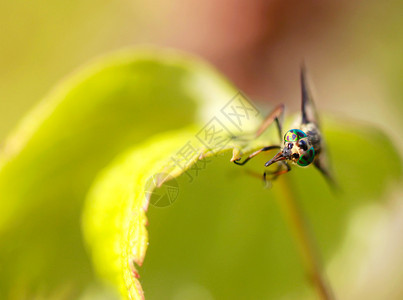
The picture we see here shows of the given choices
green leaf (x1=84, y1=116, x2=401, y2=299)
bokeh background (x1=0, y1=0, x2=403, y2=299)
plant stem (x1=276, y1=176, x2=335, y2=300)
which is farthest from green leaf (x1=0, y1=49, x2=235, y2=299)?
bokeh background (x1=0, y1=0, x2=403, y2=299)

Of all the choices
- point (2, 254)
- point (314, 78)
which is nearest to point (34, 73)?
point (314, 78)

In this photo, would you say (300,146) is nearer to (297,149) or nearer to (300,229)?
(297,149)

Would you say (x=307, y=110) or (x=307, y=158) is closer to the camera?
(x=307, y=158)

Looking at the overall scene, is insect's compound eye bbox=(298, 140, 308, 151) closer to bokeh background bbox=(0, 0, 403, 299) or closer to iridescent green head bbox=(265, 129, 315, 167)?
iridescent green head bbox=(265, 129, 315, 167)

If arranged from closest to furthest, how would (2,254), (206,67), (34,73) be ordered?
(2,254), (206,67), (34,73)

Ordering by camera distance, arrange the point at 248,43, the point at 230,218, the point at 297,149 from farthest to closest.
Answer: the point at 248,43, the point at 230,218, the point at 297,149

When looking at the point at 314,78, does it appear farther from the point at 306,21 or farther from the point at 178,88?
the point at 178,88

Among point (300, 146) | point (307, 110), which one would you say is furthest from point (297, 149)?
point (307, 110)

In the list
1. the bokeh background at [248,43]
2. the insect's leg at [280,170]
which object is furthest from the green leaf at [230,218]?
the bokeh background at [248,43]
